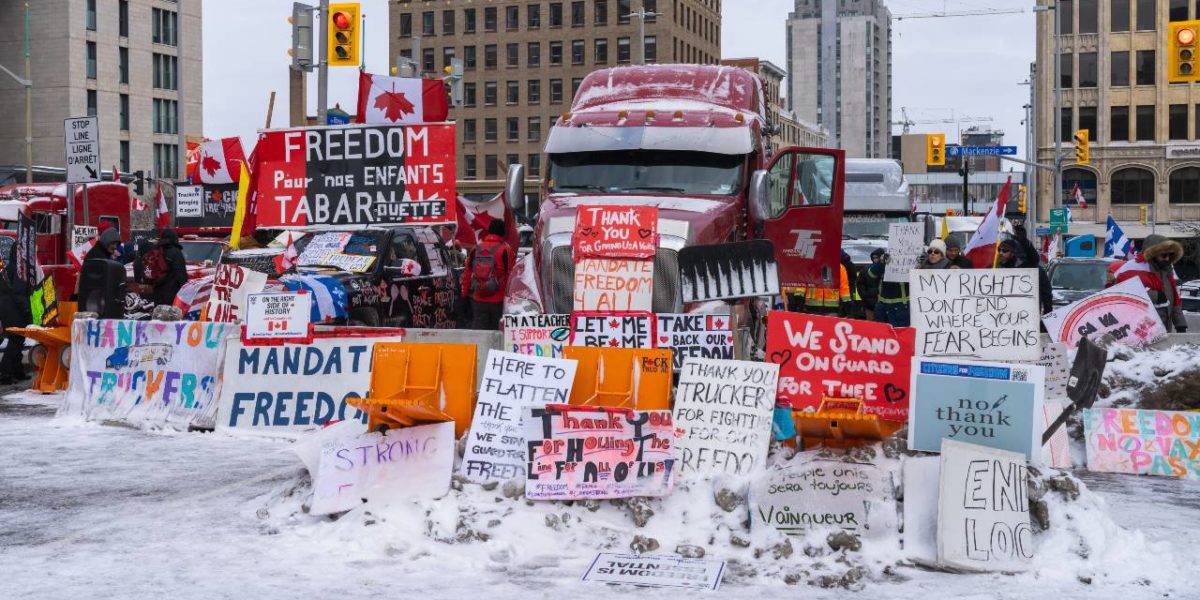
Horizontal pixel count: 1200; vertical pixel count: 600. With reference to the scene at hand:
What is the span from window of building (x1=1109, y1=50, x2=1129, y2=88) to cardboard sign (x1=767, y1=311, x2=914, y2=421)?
73.4m

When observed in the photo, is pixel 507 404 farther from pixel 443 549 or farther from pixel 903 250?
pixel 903 250

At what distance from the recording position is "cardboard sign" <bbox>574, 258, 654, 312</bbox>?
12.9 m

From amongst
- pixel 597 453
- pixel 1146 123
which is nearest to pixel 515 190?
pixel 597 453

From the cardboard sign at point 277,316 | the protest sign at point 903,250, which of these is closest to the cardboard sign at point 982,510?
the cardboard sign at point 277,316

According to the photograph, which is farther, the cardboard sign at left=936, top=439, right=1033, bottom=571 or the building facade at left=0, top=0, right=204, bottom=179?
the building facade at left=0, top=0, right=204, bottom=179

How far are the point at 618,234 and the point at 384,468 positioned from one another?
515 centimetres

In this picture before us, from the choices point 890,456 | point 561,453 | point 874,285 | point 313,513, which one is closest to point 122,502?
point 313,513

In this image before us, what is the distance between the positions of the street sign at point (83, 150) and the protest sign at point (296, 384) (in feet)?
26.5

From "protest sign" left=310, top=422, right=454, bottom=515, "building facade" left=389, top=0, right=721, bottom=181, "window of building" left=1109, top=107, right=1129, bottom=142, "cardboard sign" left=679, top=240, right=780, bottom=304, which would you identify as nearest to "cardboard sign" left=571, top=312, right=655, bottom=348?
"cardboard sign" left=679, top=240, right=780, bottom=304

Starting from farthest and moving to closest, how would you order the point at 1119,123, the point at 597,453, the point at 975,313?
the point at 1119,123 < the point at 975,313 < the point at 597,453

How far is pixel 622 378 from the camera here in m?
9.03

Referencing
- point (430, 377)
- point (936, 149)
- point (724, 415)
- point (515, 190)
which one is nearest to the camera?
point (724, 415)

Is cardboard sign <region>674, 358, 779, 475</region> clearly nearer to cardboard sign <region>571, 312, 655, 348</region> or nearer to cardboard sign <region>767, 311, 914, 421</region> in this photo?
cardboard sign <region>767, 311, 914, 421</region>

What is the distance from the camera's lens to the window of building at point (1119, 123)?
247 ft
